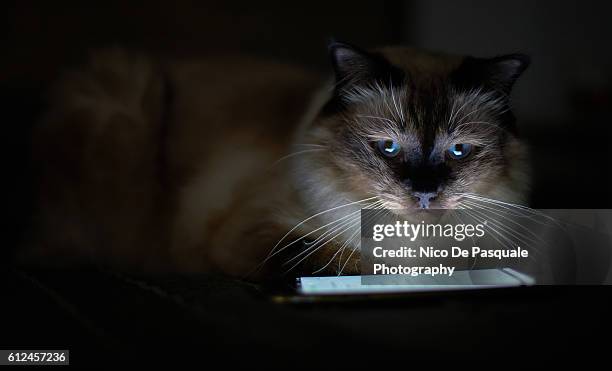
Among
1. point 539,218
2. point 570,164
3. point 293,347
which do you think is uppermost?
point 570,164

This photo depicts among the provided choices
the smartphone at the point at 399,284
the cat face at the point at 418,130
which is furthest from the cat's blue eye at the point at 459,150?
the smartphone at the point at 399,284

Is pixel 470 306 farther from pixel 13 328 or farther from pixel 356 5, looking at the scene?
pixel 356 5

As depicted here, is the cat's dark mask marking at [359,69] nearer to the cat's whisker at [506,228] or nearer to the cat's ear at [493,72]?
the cat's ear at [493,72]

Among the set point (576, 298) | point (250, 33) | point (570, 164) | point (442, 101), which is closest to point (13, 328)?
point (442, 101)

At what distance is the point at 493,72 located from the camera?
1144mm

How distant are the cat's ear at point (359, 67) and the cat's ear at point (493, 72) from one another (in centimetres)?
14

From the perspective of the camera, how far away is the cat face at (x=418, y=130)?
43.0 inches

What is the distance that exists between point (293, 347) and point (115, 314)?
0.36 metres

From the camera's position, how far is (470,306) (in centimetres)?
96

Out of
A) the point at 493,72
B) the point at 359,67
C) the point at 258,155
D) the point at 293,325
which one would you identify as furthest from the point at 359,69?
the point at 293,325

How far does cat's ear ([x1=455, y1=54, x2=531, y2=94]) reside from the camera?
1.12 meters

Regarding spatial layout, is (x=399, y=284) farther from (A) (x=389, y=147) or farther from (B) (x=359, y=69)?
(B) (x=359, y=69)

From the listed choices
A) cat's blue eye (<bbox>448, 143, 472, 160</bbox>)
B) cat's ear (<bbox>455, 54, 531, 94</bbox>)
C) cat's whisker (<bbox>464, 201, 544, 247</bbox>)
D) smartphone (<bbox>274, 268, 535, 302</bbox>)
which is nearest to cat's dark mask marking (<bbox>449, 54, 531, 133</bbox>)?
cat's ear (<bbox>455, 54, 531, 94</bbox>)

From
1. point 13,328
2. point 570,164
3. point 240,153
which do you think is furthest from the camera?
point 570,164
